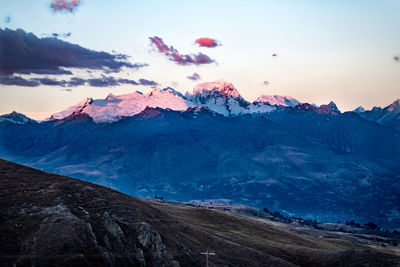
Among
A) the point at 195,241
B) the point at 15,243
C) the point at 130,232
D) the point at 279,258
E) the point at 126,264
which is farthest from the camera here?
the point at 279,258

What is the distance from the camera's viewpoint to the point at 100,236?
9819 cm

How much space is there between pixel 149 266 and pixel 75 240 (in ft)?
51.9

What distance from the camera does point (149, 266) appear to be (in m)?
99.1

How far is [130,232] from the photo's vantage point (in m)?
106

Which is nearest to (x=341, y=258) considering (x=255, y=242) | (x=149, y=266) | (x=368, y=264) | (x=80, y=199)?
(x=368, y=264)

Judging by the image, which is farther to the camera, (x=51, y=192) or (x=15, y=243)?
(x=51, y=192)

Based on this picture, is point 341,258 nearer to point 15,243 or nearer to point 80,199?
point 80,199

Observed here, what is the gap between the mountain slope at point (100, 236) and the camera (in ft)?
295

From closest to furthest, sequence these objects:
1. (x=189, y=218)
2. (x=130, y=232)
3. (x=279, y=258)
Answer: (x=130, y=232), (x=279, y=258), (x=189, y=218)

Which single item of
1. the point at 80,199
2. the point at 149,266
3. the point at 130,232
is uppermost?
the point at 80,199

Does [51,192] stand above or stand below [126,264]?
above

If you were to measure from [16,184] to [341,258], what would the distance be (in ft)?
271

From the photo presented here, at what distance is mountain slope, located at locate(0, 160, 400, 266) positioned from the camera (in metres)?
89.9

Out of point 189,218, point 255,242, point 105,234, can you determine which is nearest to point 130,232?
point 105,234
